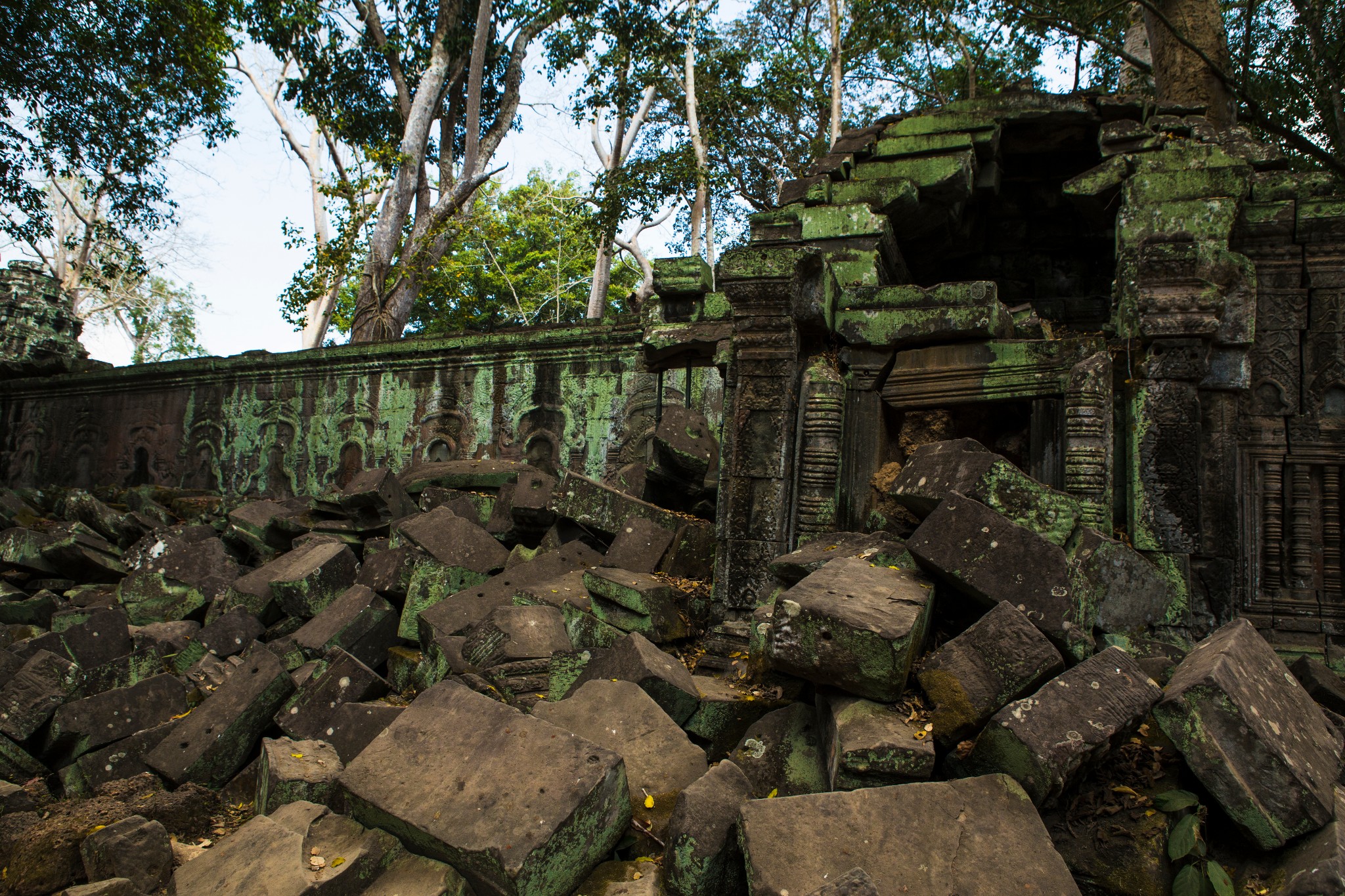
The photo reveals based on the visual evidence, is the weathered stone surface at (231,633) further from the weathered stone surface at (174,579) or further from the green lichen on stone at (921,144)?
the green lichen on stone at (921,144)

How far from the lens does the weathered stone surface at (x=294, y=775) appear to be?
2.89m

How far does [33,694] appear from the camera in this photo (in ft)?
12.7

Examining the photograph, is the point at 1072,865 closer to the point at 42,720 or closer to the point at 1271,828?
the point at 1271,828

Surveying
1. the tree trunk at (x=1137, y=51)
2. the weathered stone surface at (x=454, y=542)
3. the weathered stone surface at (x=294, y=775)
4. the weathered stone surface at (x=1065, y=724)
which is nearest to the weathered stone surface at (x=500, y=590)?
the weathered stone surface at (x=454, y=542)

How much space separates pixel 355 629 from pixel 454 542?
800 mm

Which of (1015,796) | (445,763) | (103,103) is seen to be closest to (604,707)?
(445,763)

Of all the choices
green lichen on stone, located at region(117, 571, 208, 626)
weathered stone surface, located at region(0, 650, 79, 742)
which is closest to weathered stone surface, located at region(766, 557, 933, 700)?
weathered stone surface, located at region(0, 650, 79, 742)

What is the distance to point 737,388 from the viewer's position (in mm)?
4562

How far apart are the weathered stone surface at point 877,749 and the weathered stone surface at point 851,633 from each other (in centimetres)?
9

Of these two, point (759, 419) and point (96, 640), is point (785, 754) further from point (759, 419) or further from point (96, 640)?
point (96, 640)

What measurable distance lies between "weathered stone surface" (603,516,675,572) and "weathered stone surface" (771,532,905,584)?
45.6 inches

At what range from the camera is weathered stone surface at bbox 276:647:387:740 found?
3.44 meters

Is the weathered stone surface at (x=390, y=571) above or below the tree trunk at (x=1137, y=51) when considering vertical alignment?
below

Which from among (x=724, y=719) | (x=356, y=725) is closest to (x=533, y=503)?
(x=356, y=725)
